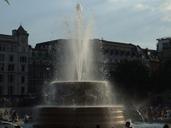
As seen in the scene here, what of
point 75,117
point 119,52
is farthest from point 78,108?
point 119,52

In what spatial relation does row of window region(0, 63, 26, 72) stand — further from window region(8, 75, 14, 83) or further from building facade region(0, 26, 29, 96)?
window region(8, 75, 14, 83)

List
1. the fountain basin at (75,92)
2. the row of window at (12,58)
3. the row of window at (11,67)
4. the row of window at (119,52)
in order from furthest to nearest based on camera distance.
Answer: the row of window at (119,52) → the row of window at (11,67) → the row of window at (12,58) → the fountain basin at (75,92)

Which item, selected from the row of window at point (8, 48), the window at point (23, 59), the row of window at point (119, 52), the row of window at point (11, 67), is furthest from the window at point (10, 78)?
the row of window at point (119, 52)

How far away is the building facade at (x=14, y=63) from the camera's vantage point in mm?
126194

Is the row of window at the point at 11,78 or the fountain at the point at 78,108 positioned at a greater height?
the row of window at the point at 11,78


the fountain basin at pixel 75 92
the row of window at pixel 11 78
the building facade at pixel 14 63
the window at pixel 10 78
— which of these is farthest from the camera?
the window at pixel 10 78

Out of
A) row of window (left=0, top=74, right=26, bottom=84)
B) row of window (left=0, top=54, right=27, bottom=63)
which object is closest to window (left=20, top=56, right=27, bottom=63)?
row of window (left=0, top=54, right=27, bottom=63)

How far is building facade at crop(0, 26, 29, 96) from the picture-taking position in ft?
414

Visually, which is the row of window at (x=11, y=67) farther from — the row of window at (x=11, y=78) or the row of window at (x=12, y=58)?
the row of window at (x=11, y=78)

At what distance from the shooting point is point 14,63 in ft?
426

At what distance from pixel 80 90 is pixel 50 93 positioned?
7.09ft

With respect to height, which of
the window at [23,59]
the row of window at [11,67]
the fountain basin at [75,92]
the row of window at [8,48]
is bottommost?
the fountain basin at [75,92]

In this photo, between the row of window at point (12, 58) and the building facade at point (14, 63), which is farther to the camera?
the building facade at point (14, 63)

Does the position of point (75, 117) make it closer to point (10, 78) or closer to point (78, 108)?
point (78, 108)
